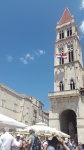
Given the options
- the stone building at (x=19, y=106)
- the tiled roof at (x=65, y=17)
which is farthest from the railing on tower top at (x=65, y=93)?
the tiled roof at (x=65, y=17)

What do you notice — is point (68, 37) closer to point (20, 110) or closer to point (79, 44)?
point (79, 44)

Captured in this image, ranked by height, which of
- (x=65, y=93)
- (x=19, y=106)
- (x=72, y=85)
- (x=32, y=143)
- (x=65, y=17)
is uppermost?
(x=65, y=17)

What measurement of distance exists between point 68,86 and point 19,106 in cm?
1489

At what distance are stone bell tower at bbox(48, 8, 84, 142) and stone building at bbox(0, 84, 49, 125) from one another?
1020 centimetres

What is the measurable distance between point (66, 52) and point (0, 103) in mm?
17190

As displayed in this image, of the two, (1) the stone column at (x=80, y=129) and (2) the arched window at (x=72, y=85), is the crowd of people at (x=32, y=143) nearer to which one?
(1) the stone column at (x=80, y=129)

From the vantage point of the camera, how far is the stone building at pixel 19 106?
37.0m

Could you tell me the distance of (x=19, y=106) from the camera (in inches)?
1689

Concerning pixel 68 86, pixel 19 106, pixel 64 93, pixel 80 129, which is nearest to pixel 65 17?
pixel 68 86

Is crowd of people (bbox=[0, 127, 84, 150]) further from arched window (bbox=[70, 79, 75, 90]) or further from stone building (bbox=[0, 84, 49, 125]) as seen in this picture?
stone building (bbox=[0, 84, 49, 125])

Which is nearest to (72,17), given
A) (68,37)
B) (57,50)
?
(68,37)

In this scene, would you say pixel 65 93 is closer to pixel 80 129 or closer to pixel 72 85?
pixel 72 85

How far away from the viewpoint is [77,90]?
99.7 feet

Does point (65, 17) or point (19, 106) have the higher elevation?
point (65, 17)
